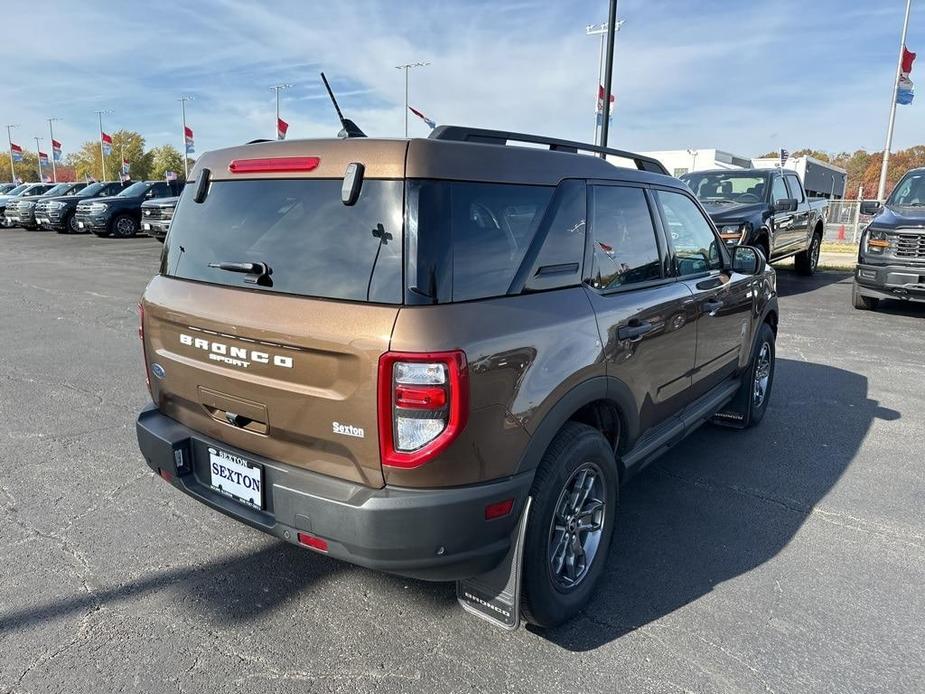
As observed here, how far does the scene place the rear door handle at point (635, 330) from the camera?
9.44ft

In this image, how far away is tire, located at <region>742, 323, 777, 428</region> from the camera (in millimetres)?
4695

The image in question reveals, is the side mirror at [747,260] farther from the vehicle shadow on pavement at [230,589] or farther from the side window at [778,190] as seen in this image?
the side window at [778,190]

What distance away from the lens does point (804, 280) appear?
13.6 meters

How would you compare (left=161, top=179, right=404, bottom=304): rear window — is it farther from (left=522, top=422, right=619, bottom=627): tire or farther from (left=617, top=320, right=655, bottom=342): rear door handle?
(left=617, top=320, right=655, bottom=342): rear door handle

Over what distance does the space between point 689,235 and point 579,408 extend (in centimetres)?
→ 184

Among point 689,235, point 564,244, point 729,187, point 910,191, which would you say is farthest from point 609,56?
point 564,244

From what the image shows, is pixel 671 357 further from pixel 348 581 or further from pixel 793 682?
A: pixel 348 581

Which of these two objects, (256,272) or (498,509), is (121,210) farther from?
(498,509)

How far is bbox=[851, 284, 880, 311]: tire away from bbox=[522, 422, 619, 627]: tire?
906cm

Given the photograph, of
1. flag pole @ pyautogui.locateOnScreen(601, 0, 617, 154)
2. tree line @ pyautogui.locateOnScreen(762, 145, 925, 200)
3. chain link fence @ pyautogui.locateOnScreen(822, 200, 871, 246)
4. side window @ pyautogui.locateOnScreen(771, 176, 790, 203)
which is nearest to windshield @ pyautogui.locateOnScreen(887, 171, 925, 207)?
side window @ pyautogui.locateOnScreen(771, 176, 790, 203)

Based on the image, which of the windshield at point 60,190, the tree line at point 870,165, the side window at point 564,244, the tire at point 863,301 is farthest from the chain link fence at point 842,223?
the tree line at point 870,165

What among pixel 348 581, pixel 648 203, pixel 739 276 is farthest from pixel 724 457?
pixel 348 581

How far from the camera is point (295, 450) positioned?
2363 millimetres

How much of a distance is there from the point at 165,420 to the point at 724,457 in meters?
3.48
